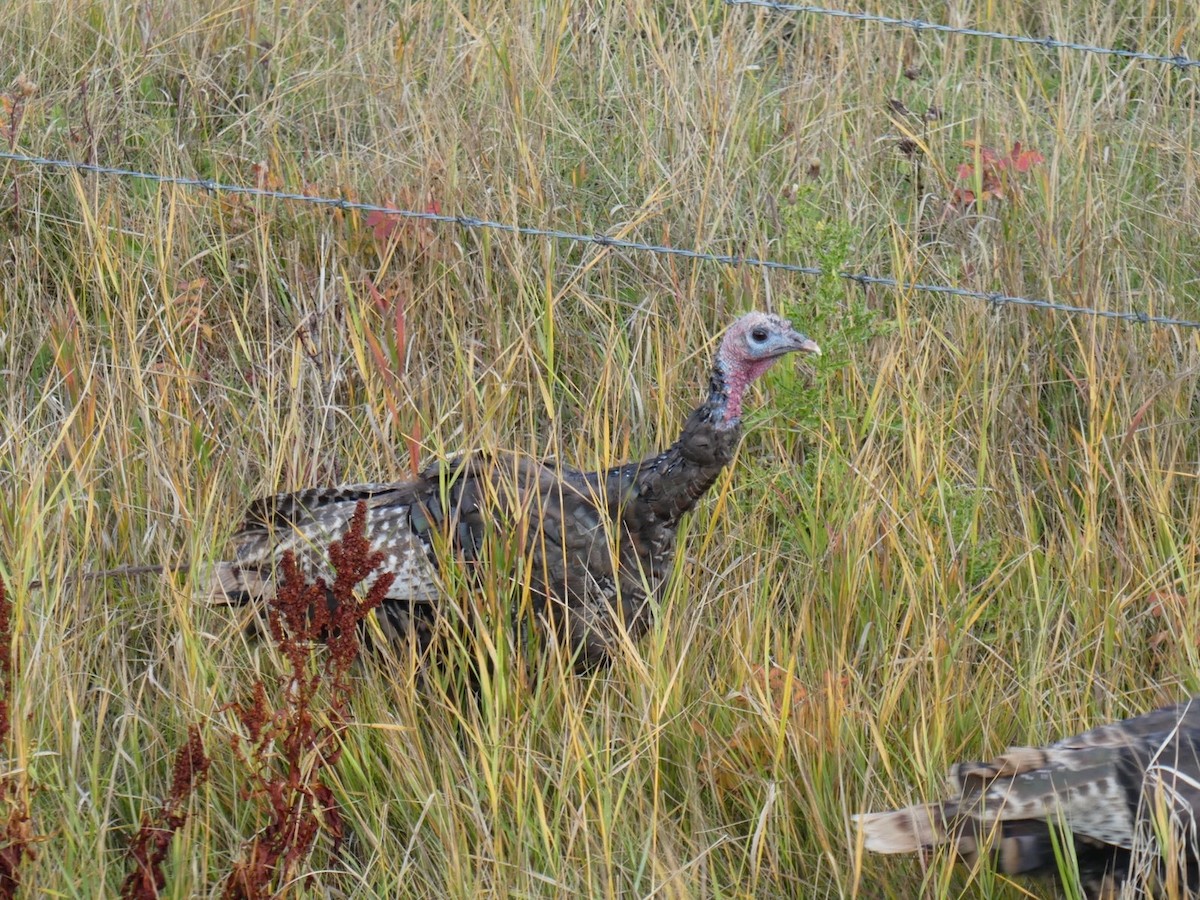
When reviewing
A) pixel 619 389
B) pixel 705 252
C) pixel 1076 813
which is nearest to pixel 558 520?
pixel 619 389

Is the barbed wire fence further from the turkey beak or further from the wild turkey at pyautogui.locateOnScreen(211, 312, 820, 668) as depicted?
the wild turkey at pyautogui.locateOnScreen(211, 312, 820, 668)

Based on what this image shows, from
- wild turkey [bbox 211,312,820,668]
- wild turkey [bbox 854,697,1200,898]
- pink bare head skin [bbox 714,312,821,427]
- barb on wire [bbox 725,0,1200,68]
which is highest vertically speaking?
barb on wire [bbox 725,0,1200,68]

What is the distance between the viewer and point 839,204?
5000 mm

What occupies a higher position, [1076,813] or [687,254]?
[687,254]

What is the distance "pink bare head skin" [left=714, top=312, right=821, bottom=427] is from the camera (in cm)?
390

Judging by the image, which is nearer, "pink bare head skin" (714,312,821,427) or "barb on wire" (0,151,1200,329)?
"pink bare head skin" (714,312,821,427)

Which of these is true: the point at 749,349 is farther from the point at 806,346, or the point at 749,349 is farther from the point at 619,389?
the point at 619,389

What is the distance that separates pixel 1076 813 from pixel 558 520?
1453 mm

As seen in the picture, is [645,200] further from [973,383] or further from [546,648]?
[546,648]

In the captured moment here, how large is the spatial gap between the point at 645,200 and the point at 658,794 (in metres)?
2.21

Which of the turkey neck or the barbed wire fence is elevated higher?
the barbed wire fence

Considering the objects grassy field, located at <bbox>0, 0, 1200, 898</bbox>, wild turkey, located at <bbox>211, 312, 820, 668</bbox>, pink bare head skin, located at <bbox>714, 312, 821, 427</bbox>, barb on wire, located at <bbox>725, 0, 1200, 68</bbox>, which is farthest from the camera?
barb on wire, located at <bbox>725, 0, 1200, 68</bbox>

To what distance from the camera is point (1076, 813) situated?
2.88 meters

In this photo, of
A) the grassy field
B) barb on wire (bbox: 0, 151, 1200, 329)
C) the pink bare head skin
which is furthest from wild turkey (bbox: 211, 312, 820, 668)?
barb on wire (bbox: 0, 151, 1200, 329)
